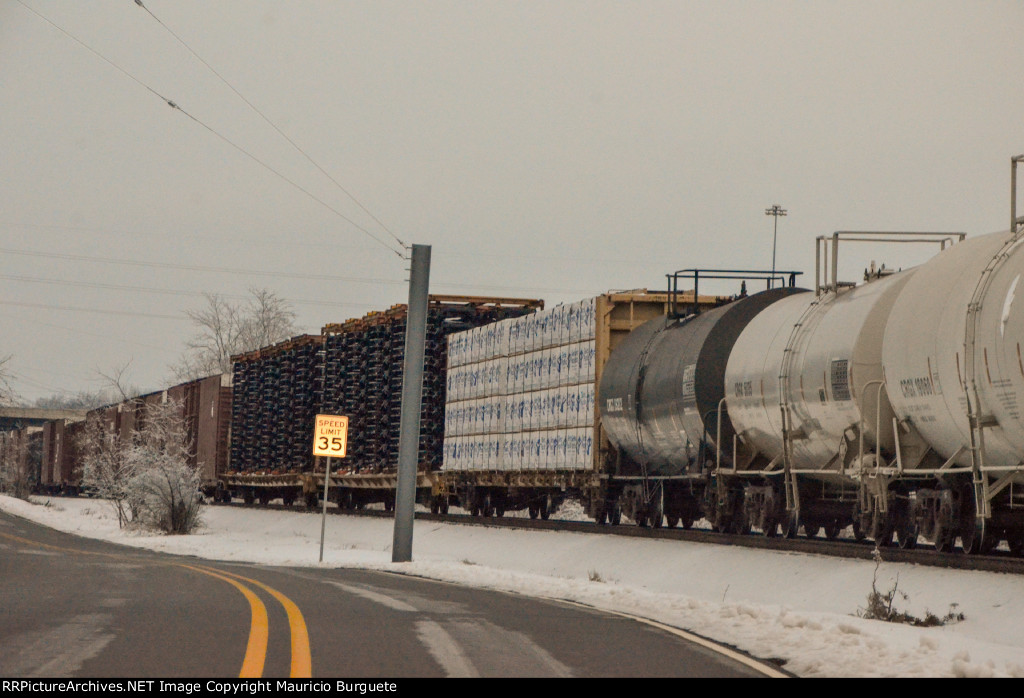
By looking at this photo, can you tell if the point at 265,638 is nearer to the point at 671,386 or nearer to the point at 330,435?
the point at 671,386

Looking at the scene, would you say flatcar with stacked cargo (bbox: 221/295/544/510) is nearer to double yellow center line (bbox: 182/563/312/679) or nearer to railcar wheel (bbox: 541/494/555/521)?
railcar wheel (bbox: 541/494/555/521)

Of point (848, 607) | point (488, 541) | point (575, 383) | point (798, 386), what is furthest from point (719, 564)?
point (488, 541)

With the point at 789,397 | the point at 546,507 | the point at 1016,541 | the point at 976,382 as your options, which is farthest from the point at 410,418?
the point at 976,382

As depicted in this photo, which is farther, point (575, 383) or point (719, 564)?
point (575, 383)

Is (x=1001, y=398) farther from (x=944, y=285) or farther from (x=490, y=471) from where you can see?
(x=490, y=471)

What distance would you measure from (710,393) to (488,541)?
27.9 ft

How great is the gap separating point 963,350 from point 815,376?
3690 millimetres

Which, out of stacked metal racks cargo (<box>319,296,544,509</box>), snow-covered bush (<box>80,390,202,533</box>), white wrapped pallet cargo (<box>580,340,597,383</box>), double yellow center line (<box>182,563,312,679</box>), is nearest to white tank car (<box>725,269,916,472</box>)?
white wrapped pallet cargo (<box>580,340,597,383</box>)

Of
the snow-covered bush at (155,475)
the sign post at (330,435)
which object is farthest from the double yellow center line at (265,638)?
the snow-covered bush at (155,475)

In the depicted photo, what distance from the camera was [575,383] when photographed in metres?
26.0

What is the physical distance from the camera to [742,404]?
65.0ft

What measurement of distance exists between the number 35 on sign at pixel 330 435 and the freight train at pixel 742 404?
5028 millimetres

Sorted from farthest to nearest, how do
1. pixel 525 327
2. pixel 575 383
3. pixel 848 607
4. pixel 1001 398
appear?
pixel 525 327 → pixel 575 383 → pixel 848 607 → pixel 1001 398

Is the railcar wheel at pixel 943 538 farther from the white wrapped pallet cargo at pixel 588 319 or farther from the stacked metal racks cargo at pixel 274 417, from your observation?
the stacked metal racks cargo at pixel 274 417
